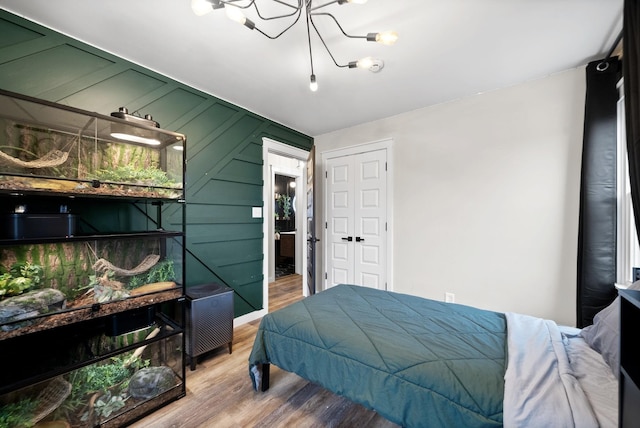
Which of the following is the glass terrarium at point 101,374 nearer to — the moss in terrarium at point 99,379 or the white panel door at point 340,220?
the moss in terrarium at point 99,379

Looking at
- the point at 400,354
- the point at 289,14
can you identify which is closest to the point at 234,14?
the point at 289,14

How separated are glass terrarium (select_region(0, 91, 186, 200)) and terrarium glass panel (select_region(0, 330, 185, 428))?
1.01 meters

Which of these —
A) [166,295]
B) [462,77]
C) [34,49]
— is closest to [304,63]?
[462,77]

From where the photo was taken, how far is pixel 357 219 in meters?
3.53

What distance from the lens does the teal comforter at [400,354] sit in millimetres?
1065

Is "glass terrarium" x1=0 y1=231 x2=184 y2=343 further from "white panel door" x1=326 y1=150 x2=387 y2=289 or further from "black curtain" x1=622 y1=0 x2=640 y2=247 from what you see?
"black curtain" x1=622 y1=0 x2=640 y2=247

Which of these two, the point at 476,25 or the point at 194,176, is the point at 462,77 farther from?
the point at 194,176

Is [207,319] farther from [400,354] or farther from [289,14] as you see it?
[289,14]

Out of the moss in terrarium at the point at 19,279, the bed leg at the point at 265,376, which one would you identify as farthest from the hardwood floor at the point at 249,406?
the moss in terrarium at the point at 19,279

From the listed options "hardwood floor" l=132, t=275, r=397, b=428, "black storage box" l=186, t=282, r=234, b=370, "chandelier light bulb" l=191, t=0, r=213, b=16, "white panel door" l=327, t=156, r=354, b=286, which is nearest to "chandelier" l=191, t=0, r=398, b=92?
"chandelier light bulb" l=191, t=0, r=213, b=16

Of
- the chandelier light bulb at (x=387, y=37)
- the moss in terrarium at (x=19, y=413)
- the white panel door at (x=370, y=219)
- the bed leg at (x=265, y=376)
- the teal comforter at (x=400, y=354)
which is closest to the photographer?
the teal comforter at (x=400, y=354)

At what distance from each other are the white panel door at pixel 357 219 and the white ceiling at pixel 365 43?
1.06 metres

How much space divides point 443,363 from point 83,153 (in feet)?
7.85

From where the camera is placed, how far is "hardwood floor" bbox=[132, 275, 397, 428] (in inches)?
59.9
